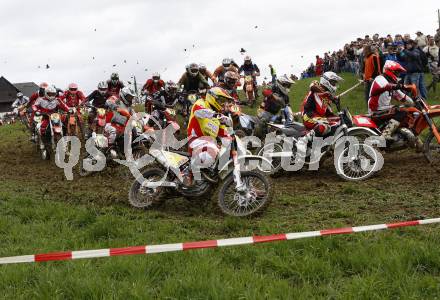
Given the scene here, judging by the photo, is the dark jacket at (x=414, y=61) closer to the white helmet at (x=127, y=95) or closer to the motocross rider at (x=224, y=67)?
the motocross rider at (x=224, y=67)

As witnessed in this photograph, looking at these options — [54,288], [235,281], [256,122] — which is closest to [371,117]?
[256,122]

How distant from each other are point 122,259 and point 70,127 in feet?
32.5

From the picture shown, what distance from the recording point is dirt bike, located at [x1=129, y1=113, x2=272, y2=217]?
21.8ft

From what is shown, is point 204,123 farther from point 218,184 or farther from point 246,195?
point 246,195

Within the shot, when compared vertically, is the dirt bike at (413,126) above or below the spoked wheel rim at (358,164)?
above

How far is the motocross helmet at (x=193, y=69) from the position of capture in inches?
530

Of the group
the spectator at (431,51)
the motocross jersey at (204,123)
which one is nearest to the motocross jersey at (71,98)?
the motocross jersey at (204,123)

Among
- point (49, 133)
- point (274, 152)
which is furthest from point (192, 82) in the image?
point (274, 152)

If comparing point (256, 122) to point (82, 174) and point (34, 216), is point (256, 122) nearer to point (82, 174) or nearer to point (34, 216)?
point (82, 174)

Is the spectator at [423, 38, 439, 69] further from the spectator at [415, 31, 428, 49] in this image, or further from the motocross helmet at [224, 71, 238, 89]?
the motocross helmet at [224, 71, 238, 89]

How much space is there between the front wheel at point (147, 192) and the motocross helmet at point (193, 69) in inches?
248

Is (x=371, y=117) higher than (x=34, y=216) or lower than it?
higher

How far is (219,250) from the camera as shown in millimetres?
5246

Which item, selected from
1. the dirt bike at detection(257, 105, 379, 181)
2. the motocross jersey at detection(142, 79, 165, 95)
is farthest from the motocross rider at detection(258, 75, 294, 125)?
the motocross jersey at detection(142, 79, 165, 95)
